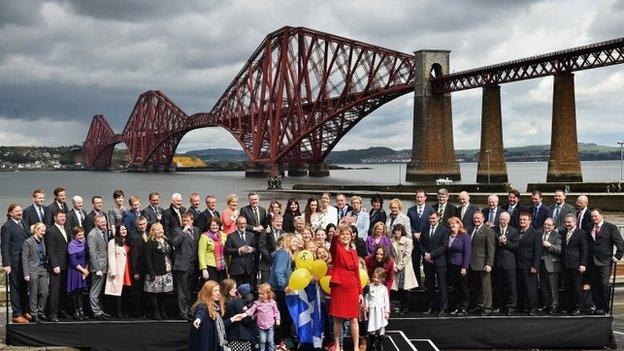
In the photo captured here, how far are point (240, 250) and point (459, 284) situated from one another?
3324 mm

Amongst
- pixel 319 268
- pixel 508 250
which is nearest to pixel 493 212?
pixel 508 250

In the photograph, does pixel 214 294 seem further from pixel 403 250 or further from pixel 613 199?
pixel 613 199

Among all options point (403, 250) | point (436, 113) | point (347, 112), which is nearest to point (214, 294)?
point (403, 250)

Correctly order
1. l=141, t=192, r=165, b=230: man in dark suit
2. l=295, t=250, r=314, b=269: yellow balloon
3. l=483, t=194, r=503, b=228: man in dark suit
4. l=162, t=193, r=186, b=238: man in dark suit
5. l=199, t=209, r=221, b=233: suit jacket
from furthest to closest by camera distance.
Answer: l=141, t=192, r=165, b=230: man in dark suit < l=162, t=193, r=186, b=238: man in dark suit < l=199, t=209, r=221, b=233: suit jacket < l=483, t=194, r=503, b=228: man in dark suit < l=295, t=250, r=314, b=269: yellow balloon

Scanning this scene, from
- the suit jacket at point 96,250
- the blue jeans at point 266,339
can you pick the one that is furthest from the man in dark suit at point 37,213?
the blue jeans at point 266,339

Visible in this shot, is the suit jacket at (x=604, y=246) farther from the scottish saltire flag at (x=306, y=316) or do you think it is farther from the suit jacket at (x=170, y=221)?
the suit jacket at (x=170, y=221)

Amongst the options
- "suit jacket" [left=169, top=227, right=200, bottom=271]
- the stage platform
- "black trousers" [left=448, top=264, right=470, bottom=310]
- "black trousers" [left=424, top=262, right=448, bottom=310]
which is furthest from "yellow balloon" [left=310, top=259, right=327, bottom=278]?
"black trousers" [left=448, top=264, right=470, bottom=310]

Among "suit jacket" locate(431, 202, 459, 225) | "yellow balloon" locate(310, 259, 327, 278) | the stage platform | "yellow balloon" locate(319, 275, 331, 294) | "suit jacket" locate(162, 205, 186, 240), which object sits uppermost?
"suit jacket" locate(431, 202, 459, 225)

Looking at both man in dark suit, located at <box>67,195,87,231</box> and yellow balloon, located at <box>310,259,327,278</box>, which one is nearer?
yellow balloon, located at <box>310,259,327,278</box>

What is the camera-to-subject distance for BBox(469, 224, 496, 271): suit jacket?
408 inches

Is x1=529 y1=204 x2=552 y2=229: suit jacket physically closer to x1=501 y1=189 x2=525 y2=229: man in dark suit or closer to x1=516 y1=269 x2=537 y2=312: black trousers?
x1=501 y1=189 x2=525 y2=229: man in dark suit

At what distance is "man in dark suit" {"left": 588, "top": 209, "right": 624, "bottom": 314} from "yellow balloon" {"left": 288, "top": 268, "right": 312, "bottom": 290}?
4.45 metres

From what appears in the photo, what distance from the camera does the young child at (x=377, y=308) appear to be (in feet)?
29.6

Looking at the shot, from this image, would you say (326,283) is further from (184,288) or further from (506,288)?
(506,288)
